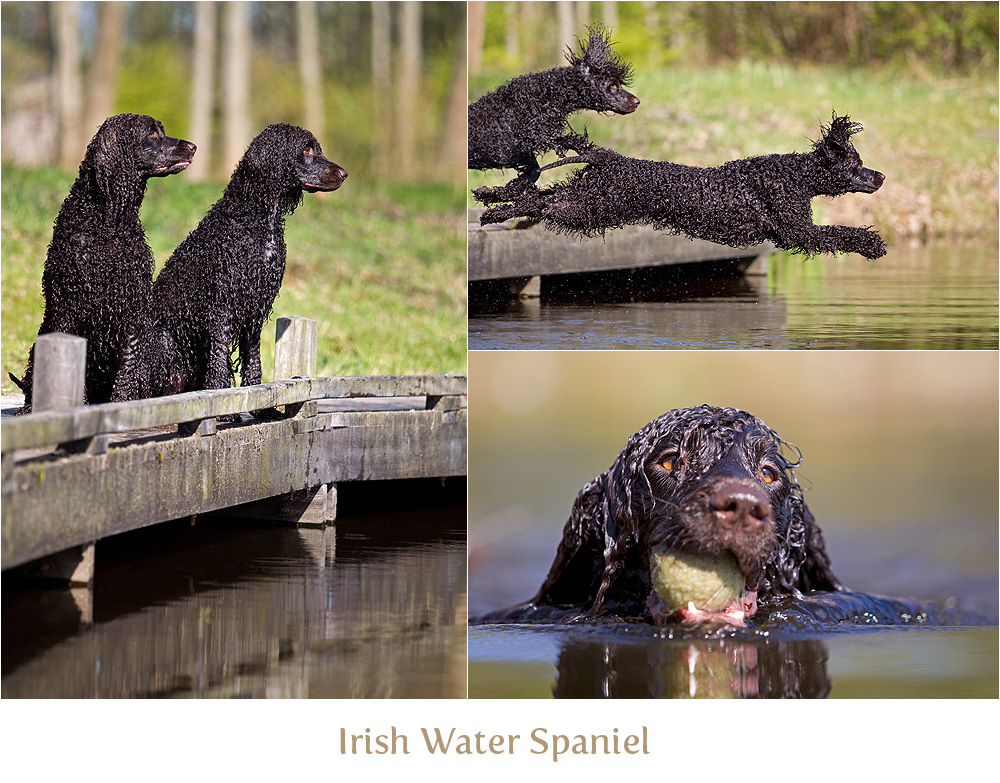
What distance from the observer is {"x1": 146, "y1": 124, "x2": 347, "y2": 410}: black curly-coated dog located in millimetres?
5562

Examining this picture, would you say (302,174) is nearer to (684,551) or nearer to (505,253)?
(505,253)

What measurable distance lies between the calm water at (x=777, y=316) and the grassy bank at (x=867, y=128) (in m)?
2.39

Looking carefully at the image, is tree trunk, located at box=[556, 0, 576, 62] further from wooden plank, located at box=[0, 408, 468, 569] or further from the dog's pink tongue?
the dog's pink tongue

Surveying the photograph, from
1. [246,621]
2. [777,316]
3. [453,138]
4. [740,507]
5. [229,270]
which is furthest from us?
[453,138]

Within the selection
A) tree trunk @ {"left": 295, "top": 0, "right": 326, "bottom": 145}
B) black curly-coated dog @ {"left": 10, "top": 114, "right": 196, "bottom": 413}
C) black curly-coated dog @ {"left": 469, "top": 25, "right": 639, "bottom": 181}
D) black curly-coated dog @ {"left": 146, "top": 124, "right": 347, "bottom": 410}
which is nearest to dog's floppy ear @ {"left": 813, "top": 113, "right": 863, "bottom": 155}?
black curly-coated dog @ {"left": 469, "top": 25, "right": 639, "bottom": 181}

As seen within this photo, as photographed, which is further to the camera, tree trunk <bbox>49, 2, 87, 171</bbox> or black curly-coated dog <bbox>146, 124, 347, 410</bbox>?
tree trunk <bbox>49, 2, 87, 171</bbox>

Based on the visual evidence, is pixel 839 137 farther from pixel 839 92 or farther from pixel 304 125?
pixel 304 125

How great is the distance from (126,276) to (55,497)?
1.28 meters

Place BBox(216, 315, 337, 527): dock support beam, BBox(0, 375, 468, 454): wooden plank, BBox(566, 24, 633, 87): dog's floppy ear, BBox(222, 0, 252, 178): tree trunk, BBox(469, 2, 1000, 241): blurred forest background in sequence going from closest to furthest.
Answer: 1. BBox(0, 375, 468, 454): wooden plank
2. BBox(566, 24, 633, 87): dog's floppy ear
3. BBox(216, 315, 337, 527): dock support beam
4. BBox(469, 2, 1000, 241): blurred forest background
5. BBox(222, 0, 252, 178): tree trunk

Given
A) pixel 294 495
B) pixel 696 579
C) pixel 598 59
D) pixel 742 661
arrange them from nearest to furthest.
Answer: pixel 696 579
pixel 742 661
pixel 598 59
pixel 294 495

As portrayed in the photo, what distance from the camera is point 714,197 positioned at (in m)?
5.68

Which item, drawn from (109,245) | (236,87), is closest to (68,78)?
(236,87)

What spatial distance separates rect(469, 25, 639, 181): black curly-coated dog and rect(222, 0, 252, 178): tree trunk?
11.7 meters

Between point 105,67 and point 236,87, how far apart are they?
1987 millimetres
